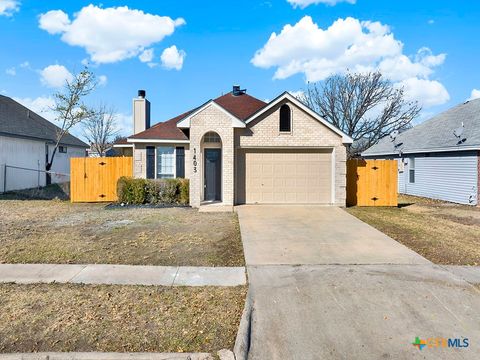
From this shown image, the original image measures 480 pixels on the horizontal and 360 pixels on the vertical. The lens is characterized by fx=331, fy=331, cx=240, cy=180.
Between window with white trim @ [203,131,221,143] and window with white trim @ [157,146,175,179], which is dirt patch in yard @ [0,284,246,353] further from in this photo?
window with white trim @ [157,146,175,179]

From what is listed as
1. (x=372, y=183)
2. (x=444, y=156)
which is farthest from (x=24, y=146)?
(x=444, y=156)

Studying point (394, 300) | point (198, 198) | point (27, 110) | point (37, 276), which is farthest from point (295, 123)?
point (27, 110)

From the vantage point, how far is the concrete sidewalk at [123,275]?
557cm

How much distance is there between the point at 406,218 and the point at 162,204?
974 centimetres

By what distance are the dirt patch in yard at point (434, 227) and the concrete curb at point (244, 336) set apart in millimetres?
4534

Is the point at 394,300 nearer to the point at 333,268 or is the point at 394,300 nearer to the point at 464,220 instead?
the point at 333,268

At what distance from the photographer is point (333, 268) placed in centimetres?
634

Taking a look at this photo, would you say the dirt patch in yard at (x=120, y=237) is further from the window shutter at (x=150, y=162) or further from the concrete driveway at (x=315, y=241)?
the window shutter at (x=150, y=162)

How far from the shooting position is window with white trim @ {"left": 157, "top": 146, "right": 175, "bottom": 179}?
17.7 metres

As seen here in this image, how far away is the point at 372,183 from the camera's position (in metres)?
14.8

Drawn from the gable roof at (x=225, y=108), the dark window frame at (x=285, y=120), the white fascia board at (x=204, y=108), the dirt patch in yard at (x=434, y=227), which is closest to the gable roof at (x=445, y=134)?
the dirt patch in yard at (x=434, y=227)

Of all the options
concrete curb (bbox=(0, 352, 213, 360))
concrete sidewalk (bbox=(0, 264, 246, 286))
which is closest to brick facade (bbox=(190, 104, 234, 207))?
concrete sidewalk (bbox=(0, 264, 246, 286))

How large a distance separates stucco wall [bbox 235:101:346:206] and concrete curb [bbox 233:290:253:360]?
10.1 metres

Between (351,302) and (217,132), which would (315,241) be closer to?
(351,302)
